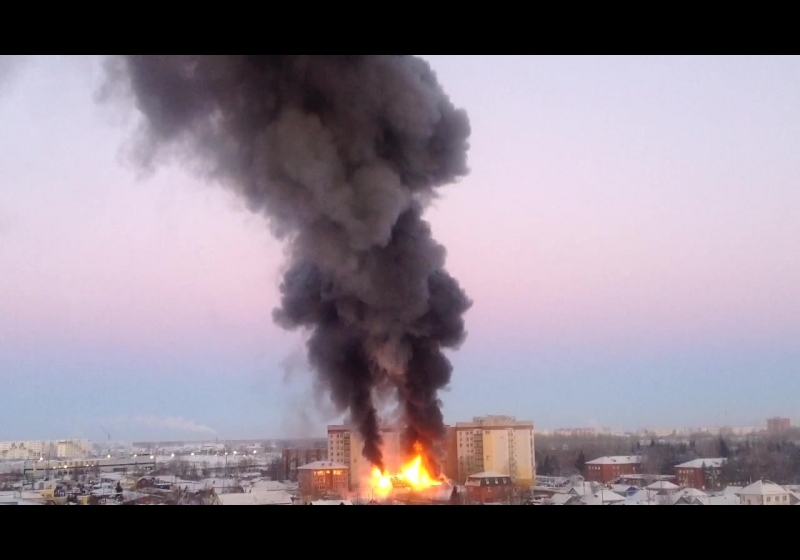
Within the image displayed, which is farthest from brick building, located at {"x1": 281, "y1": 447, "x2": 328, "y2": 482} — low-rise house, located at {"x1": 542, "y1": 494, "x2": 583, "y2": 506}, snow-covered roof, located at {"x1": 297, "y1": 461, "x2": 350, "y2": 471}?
low-rise house, located at {"x1": 542, "y1": 494, "x2": 583, "y2": 506}

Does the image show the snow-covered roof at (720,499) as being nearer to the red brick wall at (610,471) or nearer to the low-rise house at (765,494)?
the low-rise house at (765,494)

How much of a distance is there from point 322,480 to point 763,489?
5477 millimetres

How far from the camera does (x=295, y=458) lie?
9.38m

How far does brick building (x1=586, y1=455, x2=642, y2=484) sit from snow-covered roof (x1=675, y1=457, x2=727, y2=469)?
0.51 metres

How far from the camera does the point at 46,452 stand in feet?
29.4

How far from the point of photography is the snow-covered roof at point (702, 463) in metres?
8.77

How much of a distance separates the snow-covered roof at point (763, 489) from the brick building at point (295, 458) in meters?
5.37

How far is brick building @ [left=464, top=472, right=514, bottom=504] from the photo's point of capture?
9289mm

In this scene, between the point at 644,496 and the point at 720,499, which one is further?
the point at 644,496

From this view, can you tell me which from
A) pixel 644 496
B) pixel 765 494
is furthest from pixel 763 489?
pixel 644 496

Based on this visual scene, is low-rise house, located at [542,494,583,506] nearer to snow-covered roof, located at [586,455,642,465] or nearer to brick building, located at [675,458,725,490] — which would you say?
snow-covered roof, located at [586,455,642,465]

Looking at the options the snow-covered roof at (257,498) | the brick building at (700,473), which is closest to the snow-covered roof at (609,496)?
the brick building at (700,473)

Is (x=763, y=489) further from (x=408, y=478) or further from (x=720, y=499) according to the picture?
(x=408, y=478)
